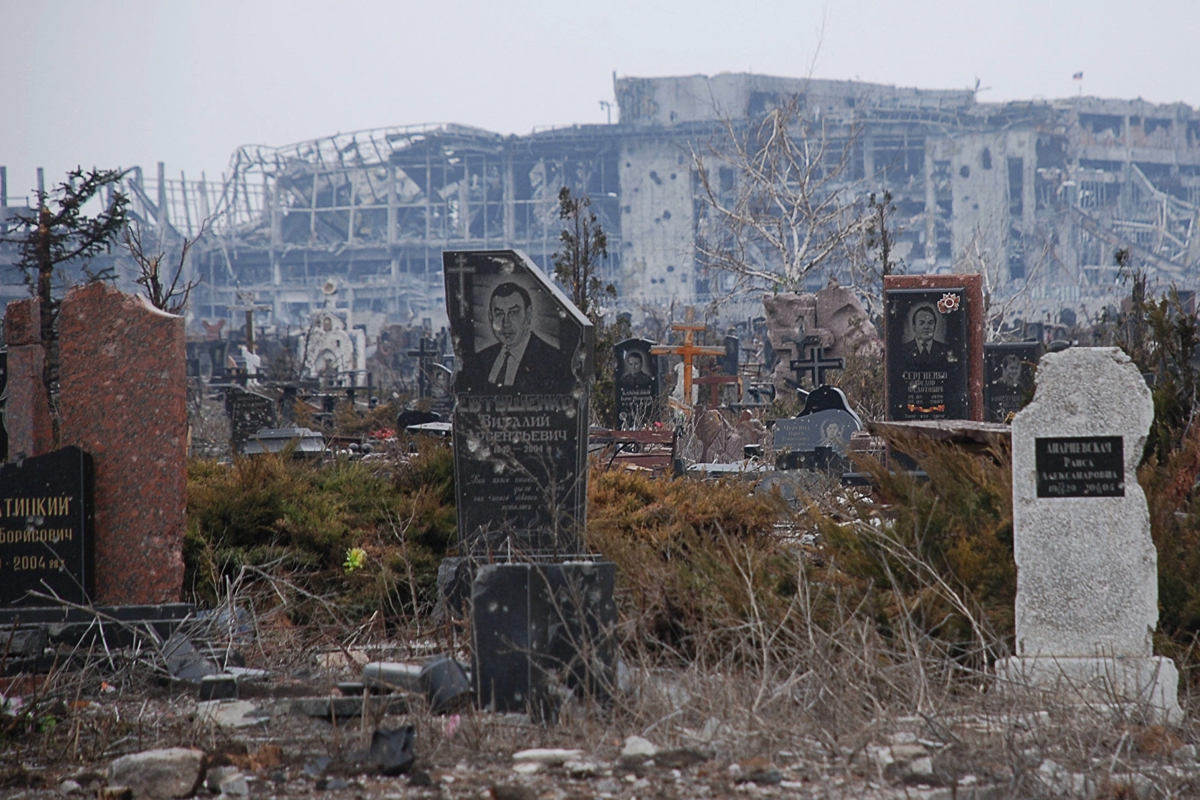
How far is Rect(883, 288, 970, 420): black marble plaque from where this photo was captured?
40.4 feet

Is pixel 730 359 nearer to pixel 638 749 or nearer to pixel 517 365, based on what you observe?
pixel 517 365

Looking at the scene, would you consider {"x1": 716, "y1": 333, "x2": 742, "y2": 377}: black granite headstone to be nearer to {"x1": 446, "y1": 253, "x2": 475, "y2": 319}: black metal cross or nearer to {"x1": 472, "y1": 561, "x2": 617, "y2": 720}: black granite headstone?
{"x1": 446, "y1": 253, "x2": 475, "y2": 319}: black metal cross

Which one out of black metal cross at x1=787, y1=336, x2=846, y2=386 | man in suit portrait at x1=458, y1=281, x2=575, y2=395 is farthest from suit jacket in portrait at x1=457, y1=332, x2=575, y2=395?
black metal cross at x1=787, y1=336, x2=846, y2=386

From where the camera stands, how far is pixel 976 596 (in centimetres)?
513

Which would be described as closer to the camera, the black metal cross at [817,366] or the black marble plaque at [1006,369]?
the black marble plaque at [1006,369]

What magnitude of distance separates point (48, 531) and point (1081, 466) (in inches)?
190

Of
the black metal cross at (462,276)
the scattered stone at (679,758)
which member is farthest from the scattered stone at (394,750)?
the black metal cross at (462,276)

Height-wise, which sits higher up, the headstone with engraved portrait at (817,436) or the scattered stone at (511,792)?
the headstone with engraved portrait at (817,436)

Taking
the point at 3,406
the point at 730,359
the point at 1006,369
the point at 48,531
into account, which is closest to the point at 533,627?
the point at 48,531

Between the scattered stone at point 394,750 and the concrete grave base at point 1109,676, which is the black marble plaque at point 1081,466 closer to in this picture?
the concrete grave base at point 1109,676

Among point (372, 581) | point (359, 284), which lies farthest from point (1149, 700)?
point (359, 284)

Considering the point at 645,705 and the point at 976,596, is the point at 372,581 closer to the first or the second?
the point at 645,705

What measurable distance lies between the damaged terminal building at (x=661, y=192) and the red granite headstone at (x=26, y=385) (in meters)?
83.3

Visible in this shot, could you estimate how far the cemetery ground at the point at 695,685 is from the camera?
376 centimetres
